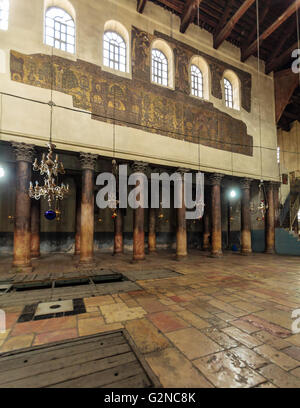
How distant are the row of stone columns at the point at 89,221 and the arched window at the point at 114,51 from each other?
450 centimetres

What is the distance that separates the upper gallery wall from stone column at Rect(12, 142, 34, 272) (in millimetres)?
512

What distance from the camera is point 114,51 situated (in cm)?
970

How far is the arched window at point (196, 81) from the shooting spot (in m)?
11.7

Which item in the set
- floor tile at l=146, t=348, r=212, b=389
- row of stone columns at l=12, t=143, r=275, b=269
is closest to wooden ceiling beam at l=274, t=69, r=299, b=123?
row of stone columns at l=12, t=143, r=275, b=269

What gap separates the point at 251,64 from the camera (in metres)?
13.7

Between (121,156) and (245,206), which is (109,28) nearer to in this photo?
(121,156)

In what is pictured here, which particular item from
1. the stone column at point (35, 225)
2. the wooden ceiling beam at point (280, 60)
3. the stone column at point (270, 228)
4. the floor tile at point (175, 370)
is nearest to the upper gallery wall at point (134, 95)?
the wooden ceiling beam at point (280, 60)

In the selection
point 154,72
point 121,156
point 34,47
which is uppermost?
point 154,72

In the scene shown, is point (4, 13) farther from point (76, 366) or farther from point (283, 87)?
point (283, 87)

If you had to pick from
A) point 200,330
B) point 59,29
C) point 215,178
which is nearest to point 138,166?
point 215,178
